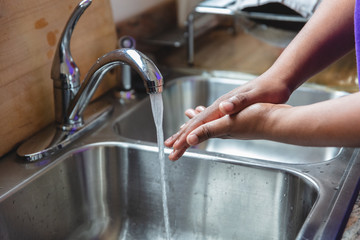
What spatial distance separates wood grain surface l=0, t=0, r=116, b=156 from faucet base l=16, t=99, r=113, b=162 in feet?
0.08

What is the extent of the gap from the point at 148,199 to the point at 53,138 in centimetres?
24

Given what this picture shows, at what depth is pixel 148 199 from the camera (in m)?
0.97

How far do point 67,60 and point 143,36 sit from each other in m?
0.53

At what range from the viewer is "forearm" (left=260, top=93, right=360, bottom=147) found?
1.98ft

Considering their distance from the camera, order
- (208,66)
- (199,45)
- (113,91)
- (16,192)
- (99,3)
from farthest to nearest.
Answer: (199,45)
(208,66)
(113,91)
(99,3)
(16,192)

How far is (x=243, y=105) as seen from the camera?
2.40 ft

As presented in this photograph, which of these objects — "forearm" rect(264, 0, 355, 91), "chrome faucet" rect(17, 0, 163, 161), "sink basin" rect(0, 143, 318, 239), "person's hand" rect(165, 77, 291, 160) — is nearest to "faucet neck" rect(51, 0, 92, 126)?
"chrome faucet" rect(17, 0, 163, 161)

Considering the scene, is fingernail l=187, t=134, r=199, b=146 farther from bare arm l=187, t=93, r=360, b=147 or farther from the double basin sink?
the double basin sink

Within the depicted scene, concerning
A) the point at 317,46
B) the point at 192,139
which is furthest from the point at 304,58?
the point at 192,139

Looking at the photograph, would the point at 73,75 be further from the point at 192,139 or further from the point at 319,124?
the point at 319,124

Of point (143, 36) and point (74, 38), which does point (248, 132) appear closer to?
point (74, 38)

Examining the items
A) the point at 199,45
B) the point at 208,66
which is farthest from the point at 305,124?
the point at 199,45

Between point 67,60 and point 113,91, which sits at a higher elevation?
point 67,60

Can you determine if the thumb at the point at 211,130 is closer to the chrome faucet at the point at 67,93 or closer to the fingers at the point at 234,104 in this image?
the fingers at the point at 234,104
